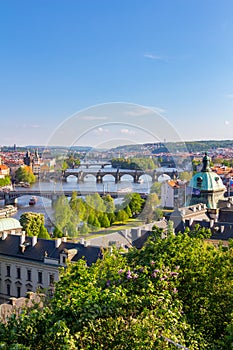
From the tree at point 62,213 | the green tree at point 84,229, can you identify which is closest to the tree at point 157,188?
the green tree at point 84,229

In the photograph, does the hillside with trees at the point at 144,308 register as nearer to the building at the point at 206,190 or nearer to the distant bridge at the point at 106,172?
the building at the point at 206,190

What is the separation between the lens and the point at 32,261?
19.9 meters

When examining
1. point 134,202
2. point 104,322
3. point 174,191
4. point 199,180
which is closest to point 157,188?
point 199,180

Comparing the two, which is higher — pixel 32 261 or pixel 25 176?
pixel 32 261

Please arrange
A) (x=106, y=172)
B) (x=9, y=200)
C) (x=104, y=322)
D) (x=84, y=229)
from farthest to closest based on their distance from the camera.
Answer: (x=9, y=200)
(x=106, y=172)
(x=84, y=229)
(x=104, y=322)

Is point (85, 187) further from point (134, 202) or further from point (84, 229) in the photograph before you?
point (84, 229)

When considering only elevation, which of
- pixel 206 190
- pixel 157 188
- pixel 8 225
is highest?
pixel 157 188

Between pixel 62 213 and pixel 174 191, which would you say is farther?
pixel 174 191

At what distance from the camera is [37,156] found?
125 metres

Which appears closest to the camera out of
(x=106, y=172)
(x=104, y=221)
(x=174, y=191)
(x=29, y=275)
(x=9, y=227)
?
(x=29, y=275)

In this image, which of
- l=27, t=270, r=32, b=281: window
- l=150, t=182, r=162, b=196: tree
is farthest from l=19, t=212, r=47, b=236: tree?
l=27, t=270, r=32, b=281: window

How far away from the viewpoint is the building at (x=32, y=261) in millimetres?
19094

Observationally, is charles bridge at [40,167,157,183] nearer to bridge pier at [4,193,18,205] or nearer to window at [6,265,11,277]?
window at [6,265,11,277]

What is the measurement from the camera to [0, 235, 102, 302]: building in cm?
1909
